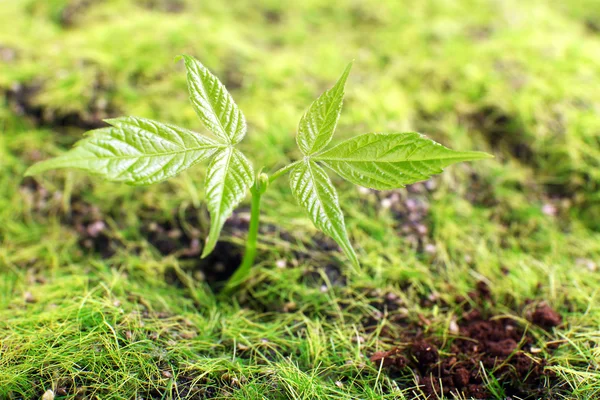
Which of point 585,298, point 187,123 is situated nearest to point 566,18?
point 585,298

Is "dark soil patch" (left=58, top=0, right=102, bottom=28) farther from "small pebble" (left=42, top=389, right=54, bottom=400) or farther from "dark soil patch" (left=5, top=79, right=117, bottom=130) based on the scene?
"small pebble" (left=42, top=389, right=54, bottom=400)

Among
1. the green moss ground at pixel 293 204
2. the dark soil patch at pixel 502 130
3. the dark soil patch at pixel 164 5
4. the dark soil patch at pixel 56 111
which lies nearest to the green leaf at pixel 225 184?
the green moss ground at pixel 293 204

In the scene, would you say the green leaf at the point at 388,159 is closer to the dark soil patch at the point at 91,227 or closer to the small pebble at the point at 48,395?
the small pebble at the point at 48,395

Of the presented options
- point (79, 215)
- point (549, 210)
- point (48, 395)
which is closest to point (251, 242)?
point (48, 395)

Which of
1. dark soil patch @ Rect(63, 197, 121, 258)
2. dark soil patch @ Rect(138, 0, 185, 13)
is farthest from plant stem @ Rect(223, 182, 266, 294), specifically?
dark soil patch @ Rect(138, 0, 185, 13)

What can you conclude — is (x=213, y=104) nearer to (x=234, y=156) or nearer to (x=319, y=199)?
(x=234, y=156)

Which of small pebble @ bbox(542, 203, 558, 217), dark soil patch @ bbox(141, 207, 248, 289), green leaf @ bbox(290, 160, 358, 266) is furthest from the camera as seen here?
small pebble @ bbox(542, 203, 558, 217)

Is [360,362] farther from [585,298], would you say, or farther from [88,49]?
[88,49]
